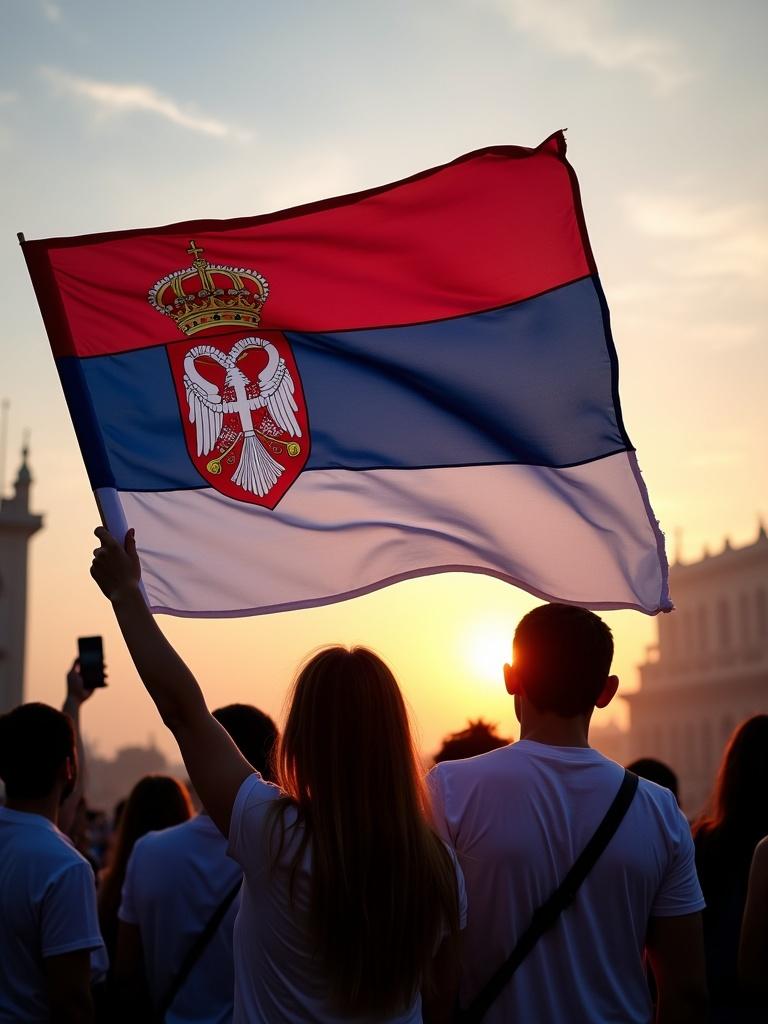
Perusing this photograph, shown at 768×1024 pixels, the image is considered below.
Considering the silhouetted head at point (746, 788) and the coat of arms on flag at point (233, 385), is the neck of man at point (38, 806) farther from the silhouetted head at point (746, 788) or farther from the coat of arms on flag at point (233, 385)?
the silhouetted head at point (746, 788)

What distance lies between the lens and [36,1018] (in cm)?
373

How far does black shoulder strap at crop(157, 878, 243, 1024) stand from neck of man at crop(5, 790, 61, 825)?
2.00ft

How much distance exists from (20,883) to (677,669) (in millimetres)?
65630

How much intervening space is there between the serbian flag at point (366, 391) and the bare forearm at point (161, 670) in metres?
1.32

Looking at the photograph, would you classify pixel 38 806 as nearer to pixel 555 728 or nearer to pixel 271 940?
pixel 271 940

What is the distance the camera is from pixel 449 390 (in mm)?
5020

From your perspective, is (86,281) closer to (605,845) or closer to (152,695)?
(152,695)

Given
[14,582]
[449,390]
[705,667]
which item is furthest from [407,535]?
[705,667]

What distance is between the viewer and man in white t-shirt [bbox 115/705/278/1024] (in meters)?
4.29

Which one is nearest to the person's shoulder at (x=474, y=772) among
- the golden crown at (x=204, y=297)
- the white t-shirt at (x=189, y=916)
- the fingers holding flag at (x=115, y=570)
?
the fingers holding flag at (x=115, y=570)

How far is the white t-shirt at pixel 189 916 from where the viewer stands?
14.1 ft

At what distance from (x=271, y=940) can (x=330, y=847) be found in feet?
0.73

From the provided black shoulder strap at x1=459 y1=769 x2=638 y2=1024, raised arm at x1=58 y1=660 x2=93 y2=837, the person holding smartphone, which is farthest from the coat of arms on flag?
black shoulder strap at x1=459 y1=769 x2=638 y2=1024

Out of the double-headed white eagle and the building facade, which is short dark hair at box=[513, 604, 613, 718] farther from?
A: the building facade
